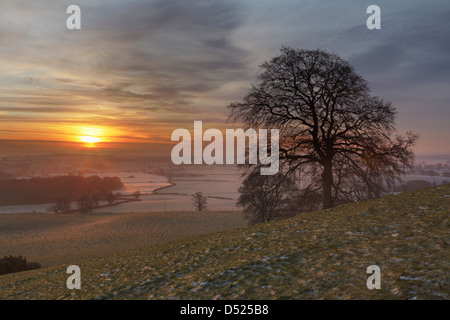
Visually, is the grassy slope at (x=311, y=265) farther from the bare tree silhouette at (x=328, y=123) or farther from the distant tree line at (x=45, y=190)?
the distant tree line at (x=45, y=190)

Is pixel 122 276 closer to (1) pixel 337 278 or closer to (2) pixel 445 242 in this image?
(1) pixel 337 278

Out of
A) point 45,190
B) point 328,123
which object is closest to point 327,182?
point 328,123

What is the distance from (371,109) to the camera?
71.0ft

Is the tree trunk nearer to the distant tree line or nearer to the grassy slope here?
the grassy slope

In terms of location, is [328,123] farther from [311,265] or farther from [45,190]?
[45,190]

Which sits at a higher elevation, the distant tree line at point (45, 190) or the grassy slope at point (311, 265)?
the grassy slope at point (311, 265)

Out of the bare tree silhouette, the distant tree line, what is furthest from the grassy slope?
the distant tree line

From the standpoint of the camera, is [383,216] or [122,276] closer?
[122,276]

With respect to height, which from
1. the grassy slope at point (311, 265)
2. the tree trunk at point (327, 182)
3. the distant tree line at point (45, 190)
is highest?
the tree trunk at point (327, 182)

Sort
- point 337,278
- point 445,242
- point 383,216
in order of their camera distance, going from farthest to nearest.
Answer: point 383,216
point 445,242
point 337,278

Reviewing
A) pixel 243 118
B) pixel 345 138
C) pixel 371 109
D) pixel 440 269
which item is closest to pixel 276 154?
pixel 243 118

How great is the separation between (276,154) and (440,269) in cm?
1514

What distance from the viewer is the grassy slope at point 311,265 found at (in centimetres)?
698

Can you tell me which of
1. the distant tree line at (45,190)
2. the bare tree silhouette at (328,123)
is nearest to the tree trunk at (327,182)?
the bare tree silhouette at (328,123)
